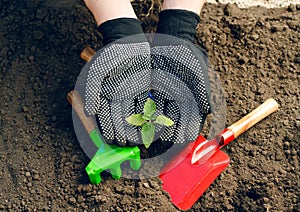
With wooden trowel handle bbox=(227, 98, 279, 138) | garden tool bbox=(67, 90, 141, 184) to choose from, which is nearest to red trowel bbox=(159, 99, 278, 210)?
wooden trowel handle bbox=(227, 98, 279, 138)

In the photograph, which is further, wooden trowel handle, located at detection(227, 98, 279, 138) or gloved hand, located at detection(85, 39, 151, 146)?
wooden trowel handle, located at detection(227, 98, 279, 138)

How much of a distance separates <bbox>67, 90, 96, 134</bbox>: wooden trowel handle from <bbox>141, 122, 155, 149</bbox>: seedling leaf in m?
0.19

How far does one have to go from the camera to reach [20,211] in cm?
226

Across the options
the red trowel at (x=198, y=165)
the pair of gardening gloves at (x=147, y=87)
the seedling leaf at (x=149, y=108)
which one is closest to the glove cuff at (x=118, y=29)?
the pair of gardening gloves at (x=147, y=87)

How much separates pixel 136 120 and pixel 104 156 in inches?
6.6

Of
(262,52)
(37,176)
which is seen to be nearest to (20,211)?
(37,176)

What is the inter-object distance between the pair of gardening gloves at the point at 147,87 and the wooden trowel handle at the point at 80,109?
0.05 metres

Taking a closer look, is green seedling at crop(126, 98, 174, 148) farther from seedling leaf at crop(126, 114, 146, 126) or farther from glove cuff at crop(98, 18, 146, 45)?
glove cuff at crop(98, 18, 146, 45)

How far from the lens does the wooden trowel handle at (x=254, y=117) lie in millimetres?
2260

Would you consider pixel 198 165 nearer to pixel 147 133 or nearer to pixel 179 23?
pixel 147 133

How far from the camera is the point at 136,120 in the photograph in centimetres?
215

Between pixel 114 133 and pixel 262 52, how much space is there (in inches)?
27.3

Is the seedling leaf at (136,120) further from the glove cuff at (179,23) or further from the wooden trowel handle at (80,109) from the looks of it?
the glove cuff at (179,23)

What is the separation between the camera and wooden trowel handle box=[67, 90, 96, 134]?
7.36 feet
